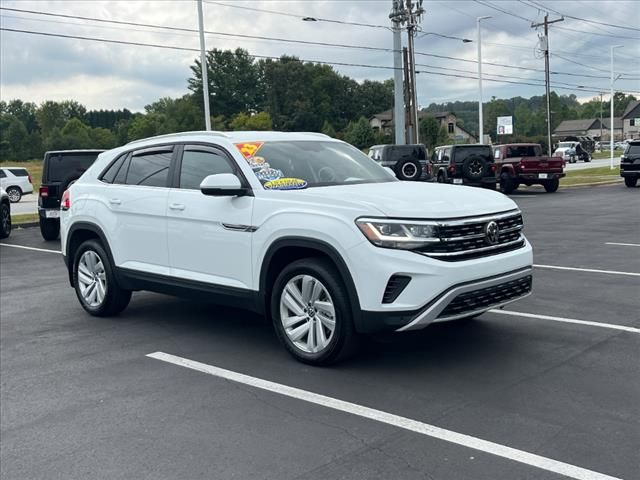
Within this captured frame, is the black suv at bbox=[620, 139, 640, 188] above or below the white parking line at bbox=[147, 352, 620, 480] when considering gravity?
above

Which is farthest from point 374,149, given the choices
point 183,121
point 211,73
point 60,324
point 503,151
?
point 211,73

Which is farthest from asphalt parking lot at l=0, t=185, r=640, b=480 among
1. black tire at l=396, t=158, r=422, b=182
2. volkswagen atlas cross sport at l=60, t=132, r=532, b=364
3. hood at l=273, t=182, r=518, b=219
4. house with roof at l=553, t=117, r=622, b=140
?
house with roof at l=553, t=117, r=622, b=140

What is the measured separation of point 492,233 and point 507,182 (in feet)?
74.2

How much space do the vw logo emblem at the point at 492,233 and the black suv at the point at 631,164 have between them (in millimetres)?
25624

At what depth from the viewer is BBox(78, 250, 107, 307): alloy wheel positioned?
7.28m

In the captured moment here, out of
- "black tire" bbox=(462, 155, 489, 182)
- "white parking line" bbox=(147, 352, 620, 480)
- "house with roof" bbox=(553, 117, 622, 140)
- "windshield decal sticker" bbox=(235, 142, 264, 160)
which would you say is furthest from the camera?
"house with roof" bbox=(553, 117, 622, 140)

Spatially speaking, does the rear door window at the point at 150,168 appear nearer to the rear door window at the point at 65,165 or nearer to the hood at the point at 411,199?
the hood at the point at 411,199

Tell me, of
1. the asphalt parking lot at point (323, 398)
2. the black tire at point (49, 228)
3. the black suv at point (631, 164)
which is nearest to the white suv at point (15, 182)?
the black tire at point (49, 228)

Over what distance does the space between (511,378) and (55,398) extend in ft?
10.7

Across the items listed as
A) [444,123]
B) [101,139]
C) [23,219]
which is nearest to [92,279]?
[23,219]

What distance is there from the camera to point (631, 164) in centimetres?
2814

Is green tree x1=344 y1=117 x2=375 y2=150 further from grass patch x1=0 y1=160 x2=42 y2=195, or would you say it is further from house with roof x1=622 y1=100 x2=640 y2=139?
house with roof x1=622 y1=100 x2=640 y2=139

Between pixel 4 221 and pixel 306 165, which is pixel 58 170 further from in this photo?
pixel 306 165

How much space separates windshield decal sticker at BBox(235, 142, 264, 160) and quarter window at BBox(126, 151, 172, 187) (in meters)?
0.93
